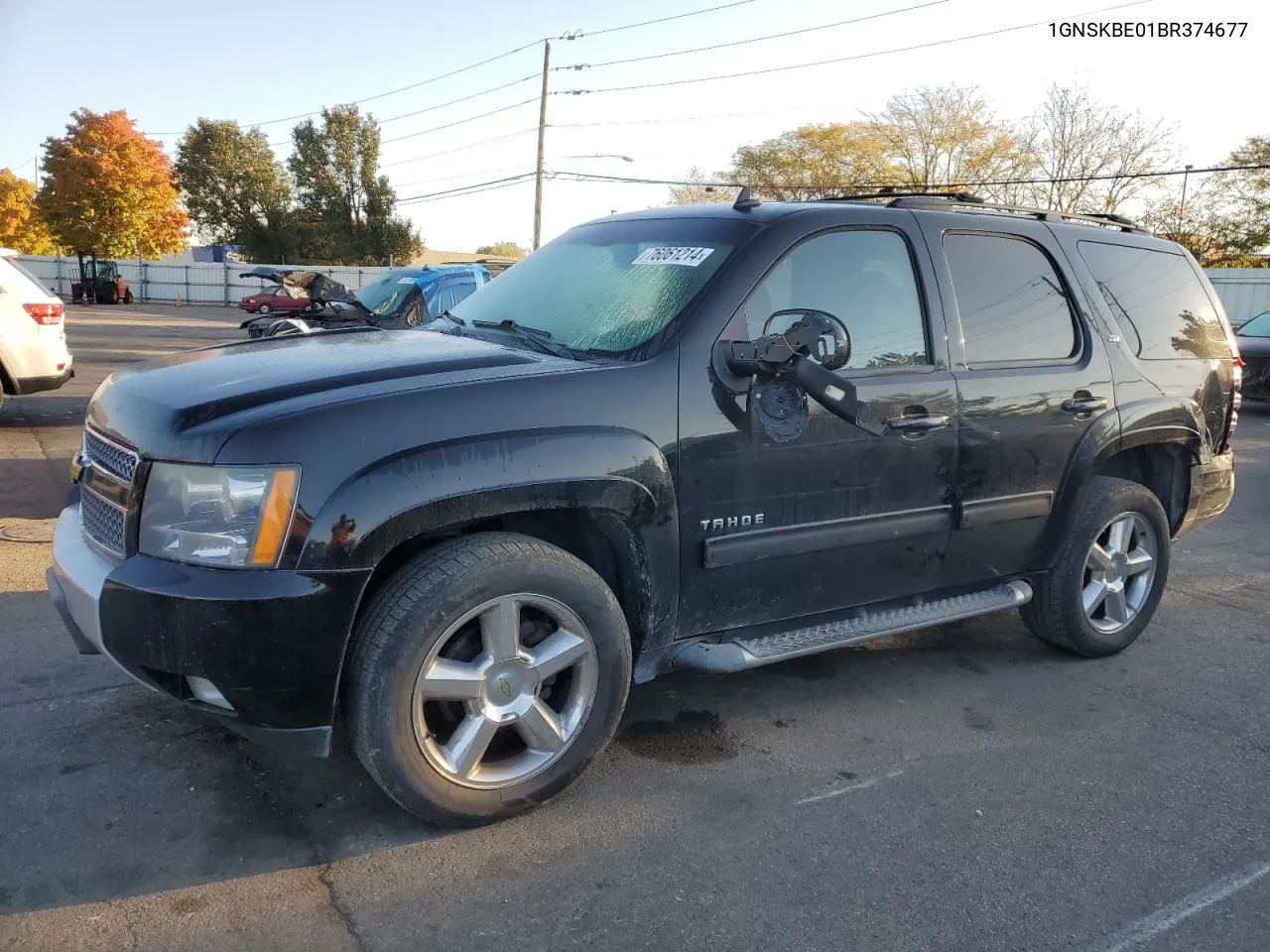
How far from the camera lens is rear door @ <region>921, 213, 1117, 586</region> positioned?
3807 millimetres

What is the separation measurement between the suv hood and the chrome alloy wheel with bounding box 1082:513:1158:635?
2.77 m

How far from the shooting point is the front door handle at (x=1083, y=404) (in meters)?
4.06

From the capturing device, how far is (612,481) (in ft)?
9.63

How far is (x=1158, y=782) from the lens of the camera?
3381 mm

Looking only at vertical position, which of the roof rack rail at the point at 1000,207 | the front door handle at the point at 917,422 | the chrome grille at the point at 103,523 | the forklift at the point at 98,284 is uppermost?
the roof rack rail at the point at 1000,207

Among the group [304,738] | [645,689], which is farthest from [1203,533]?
[304,738]

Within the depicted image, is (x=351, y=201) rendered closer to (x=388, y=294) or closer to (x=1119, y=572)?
(x=388, y=294)

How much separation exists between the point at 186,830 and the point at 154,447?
111 centimetres

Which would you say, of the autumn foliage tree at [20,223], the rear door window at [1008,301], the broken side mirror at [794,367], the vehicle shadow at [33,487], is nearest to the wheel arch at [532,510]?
the broken side mirror at [794,367]

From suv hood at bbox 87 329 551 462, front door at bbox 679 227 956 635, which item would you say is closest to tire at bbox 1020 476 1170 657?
front door at bbox 679 227 956 635

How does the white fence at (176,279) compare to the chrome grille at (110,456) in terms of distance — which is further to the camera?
the white fence at (176,279)

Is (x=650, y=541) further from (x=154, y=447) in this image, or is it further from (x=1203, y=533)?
(x=1203, y=533)

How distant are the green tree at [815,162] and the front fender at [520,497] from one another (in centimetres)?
4671

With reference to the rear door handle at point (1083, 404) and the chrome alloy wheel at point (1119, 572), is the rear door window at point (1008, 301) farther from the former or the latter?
the chrome alloy wheel at point (1119, 572)
